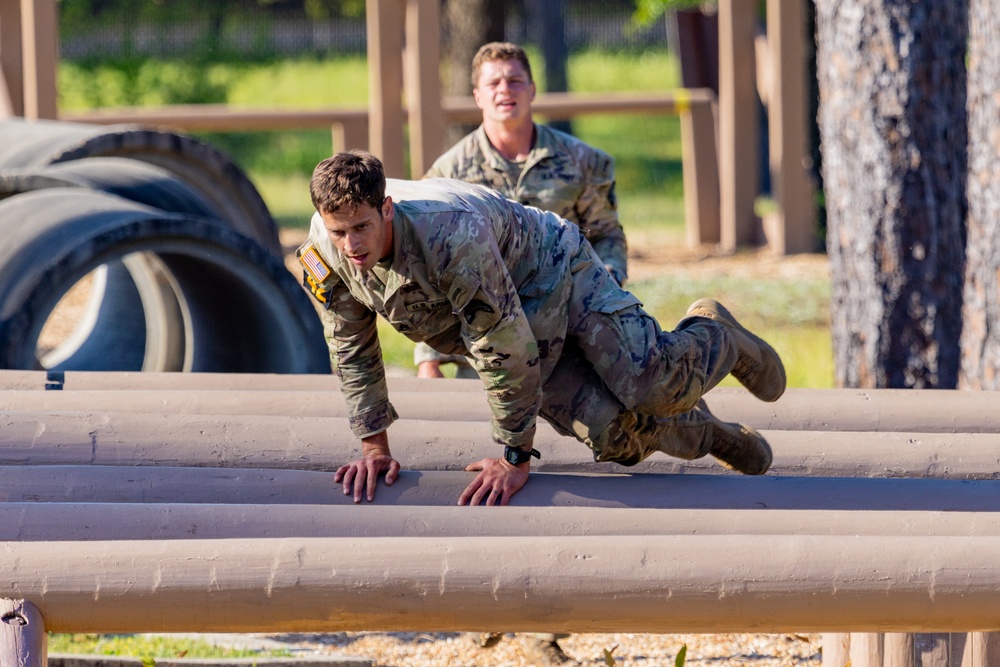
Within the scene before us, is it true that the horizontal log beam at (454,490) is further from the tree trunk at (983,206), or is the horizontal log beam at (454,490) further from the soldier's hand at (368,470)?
the tree trunk at (983,206)

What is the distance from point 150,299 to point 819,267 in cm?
599

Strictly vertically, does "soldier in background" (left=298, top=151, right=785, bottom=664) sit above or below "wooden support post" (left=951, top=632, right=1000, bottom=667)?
above

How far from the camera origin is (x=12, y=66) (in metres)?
10.7

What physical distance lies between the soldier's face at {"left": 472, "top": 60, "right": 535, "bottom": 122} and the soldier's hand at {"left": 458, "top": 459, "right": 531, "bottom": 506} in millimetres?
1884

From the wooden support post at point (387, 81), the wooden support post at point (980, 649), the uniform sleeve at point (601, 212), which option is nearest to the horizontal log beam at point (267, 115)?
the wooden support post at point (387, 81)

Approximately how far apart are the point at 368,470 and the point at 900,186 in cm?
365

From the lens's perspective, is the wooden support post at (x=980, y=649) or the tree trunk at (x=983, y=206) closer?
the wooden support post at (x=980, y=649)

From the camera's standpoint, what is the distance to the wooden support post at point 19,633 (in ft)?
10.4

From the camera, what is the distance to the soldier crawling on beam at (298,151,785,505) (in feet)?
11.5

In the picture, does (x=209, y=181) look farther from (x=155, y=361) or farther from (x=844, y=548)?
(x=844, y=548)

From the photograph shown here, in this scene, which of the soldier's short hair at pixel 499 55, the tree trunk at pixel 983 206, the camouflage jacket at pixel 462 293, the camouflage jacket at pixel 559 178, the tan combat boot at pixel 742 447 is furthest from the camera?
the tree trunk at pixel 983 206

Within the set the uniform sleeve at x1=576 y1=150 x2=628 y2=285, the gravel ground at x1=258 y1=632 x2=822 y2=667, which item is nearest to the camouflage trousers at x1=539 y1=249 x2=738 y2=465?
the gravel ground at x1=258 y1=632 x2=822 y2=667

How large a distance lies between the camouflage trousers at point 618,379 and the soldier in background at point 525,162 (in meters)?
1.31

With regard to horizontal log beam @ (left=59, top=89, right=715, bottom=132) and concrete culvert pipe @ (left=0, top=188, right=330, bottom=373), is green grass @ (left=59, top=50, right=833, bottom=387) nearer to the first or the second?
concrete culvert pipe @ (left=0, top=188, right=330, bottom=373)
